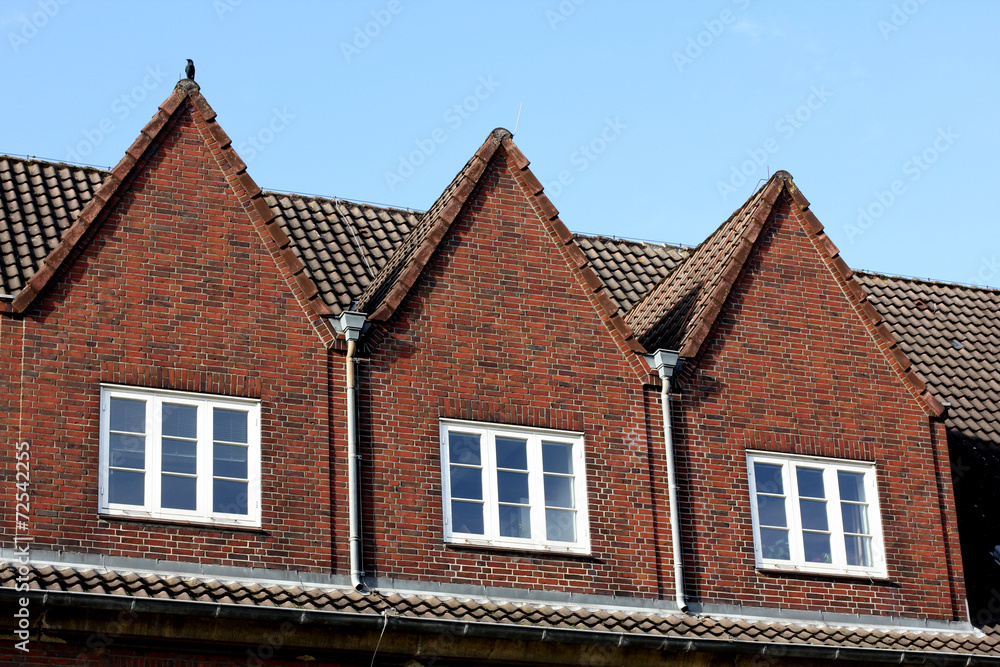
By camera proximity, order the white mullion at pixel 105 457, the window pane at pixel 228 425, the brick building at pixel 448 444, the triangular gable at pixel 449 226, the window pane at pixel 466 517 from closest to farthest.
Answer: the brick building at pixel 448 444, the white mullion at pixel 105 457, the window pane at pixel 228 425, the window pane at pixel 466 517, the triangular gable at pixel 449 226

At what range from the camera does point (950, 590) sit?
2184 centimetres

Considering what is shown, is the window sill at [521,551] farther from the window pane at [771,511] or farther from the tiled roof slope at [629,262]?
the tiled roof slope at [629,262]

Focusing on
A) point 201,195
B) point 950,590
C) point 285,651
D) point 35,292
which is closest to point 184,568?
point 285,651

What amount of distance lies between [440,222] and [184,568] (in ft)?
20.0

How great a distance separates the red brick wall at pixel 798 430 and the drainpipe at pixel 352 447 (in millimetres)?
4481

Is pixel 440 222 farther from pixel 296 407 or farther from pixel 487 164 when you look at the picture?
pixel 296 407

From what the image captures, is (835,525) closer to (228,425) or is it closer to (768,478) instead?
(768,478)

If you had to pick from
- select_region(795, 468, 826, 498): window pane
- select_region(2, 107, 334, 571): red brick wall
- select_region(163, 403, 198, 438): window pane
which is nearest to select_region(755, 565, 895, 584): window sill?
select_region(795, 468, 826, 498): window pane

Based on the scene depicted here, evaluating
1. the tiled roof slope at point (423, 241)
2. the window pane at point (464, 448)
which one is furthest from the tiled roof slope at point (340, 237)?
the window pane at point (464, 448)

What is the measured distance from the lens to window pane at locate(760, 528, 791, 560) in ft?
69.5

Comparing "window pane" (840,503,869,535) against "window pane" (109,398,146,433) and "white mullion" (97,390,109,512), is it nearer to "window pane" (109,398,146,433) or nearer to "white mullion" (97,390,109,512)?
"window pane" (109,398,146,433)

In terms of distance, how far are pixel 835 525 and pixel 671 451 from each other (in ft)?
8.24

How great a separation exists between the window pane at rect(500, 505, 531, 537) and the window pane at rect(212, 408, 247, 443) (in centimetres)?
344

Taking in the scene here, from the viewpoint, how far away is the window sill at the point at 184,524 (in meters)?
18.4
